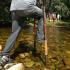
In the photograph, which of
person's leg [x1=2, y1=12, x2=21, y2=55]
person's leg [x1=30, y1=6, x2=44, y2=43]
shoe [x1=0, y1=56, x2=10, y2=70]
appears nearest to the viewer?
shoe [x1=0, y1=56, x2=10, y2=70]

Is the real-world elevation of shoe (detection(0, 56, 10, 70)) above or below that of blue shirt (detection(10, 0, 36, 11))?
below

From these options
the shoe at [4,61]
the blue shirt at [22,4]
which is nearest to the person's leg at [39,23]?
the blue shirt at [22,4]

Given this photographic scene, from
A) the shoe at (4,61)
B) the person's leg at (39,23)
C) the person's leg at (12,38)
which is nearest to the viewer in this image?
the shoe at (4,61)

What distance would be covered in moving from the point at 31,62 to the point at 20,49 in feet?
3.93

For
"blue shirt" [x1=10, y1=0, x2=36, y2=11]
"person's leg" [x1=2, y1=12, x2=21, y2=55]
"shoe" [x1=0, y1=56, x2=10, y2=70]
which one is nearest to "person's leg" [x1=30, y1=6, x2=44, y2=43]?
"blue shirt" [x1=10, y1=0, x2=36, y2=11]

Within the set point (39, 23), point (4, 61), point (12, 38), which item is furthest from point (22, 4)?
point (4, 61)

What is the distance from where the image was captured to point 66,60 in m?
6.91

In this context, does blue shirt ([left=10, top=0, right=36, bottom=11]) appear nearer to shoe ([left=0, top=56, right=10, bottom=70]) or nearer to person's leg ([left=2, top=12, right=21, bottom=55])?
person's leg ([left=2, top=12, right=21, bottom=55])

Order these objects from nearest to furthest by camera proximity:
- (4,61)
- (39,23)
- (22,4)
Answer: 1. (4,61)
2. (22,4)
3. (39,23)

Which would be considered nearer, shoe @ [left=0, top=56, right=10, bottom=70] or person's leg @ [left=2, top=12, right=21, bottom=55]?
shoe @ [left=0, top=56, right=10, bottom=70]

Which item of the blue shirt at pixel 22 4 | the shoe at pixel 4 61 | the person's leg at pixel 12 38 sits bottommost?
the shoe at pixel 4 61

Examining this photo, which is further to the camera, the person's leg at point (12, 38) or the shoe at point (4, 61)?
the person's leg at point (12, 38)

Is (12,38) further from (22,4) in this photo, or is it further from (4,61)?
(22,4)

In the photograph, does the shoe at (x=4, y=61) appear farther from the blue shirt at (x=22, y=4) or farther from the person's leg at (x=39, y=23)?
the blue shirt at (x=22, y=4)
